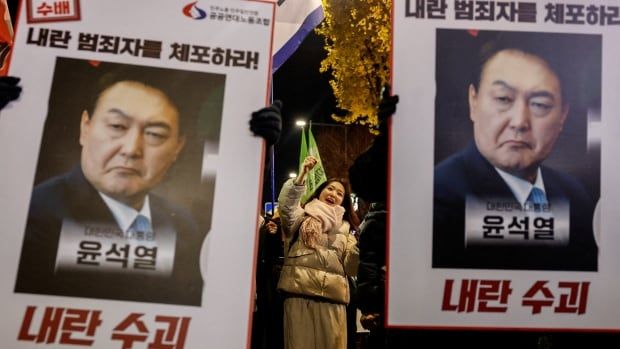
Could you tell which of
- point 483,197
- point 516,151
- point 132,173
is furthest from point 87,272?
point 516,151

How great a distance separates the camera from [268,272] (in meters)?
5.21

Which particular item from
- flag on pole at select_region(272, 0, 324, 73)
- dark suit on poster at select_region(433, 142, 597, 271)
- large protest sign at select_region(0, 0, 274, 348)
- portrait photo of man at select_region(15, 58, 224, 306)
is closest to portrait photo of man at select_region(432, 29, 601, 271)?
dark suit on poster at select_region(433, 142, 597, 271)

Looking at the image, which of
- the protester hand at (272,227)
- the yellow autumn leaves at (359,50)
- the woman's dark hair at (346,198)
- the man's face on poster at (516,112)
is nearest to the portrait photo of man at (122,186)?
the man's face on poster at (516,112)

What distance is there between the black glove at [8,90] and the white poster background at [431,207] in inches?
57.9

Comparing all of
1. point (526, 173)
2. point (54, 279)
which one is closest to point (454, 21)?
point (526, 173)

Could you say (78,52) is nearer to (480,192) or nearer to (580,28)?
(480,192)

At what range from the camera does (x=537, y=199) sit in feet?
7.13

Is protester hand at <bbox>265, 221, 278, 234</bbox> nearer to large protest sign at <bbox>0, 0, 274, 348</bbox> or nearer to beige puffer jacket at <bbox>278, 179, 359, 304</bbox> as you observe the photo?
beige puffer jacket at <bbox>278, 179, 359, 304</bbox>

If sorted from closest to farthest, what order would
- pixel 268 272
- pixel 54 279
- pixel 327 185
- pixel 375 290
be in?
pixel 54 279, pixel 375 290, pixel 327 185, pixel 268 272

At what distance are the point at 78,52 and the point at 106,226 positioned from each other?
706mm

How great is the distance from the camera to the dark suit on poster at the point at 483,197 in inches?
84.3

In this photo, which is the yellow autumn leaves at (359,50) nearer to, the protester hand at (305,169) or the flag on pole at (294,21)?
the flag on pole at (294,21)

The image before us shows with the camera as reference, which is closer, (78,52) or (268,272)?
(78,52)

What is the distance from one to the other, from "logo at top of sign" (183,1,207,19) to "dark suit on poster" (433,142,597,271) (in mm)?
1143
